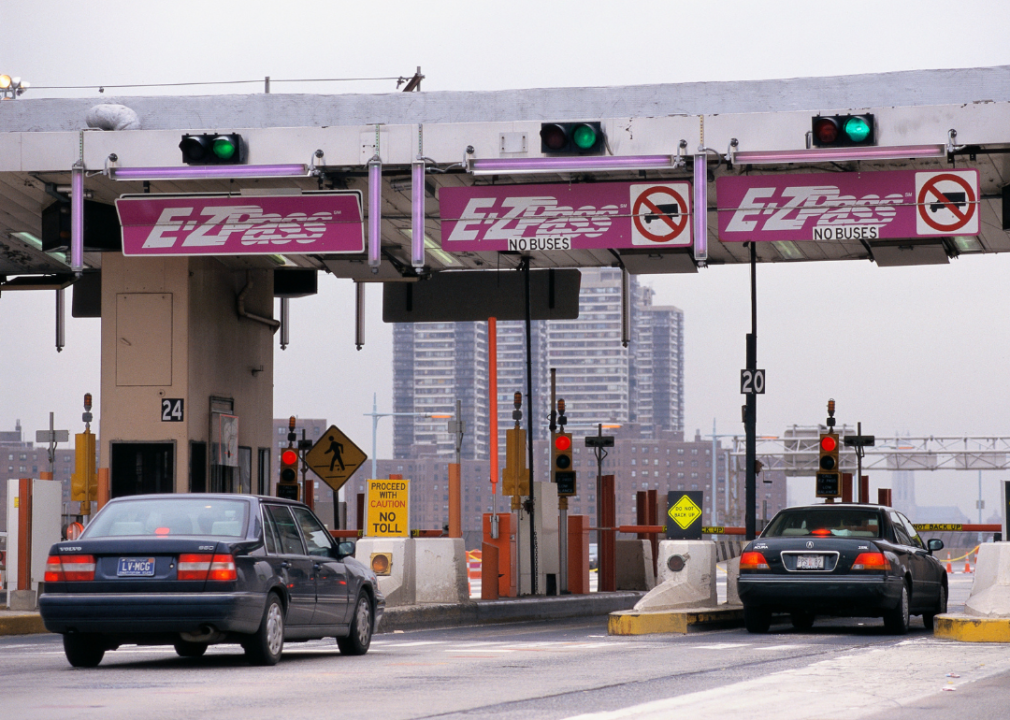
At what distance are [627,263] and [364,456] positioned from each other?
7689 millimetres

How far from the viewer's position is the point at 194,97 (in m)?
20.9

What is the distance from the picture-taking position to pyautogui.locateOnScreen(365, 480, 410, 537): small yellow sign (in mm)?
19906

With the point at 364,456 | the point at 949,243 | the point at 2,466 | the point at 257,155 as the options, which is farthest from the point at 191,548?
the point at 2,466

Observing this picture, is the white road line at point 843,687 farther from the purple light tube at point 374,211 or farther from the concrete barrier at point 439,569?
the purple light tube at point 374,211

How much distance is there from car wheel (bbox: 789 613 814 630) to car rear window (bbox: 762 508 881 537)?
1.28m

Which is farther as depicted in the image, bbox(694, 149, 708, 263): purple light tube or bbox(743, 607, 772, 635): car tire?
bbox(694, 149, 708, 263): purple light tube

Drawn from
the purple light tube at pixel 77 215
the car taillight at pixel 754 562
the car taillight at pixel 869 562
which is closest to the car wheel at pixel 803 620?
the car taillight at pixel 754 562

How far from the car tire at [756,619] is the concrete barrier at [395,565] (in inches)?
169

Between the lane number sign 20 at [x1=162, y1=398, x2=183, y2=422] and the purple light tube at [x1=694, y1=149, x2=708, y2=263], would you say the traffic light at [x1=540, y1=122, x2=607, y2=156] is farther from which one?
the lane number sign 20 at [x1=162, y1=398, x2=183, y2=422]

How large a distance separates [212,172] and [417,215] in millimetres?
2555

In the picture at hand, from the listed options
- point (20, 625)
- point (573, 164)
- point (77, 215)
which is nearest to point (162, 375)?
point (77, 215)

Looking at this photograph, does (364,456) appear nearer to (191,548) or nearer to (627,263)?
(627,263)

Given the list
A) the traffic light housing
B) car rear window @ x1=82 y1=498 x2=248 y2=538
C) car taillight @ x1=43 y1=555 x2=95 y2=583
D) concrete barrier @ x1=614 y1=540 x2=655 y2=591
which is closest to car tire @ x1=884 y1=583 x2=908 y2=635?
car rear window @ x1=82 y1=498 x2=248 y2=538

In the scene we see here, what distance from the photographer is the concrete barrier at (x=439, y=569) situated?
792 inches
